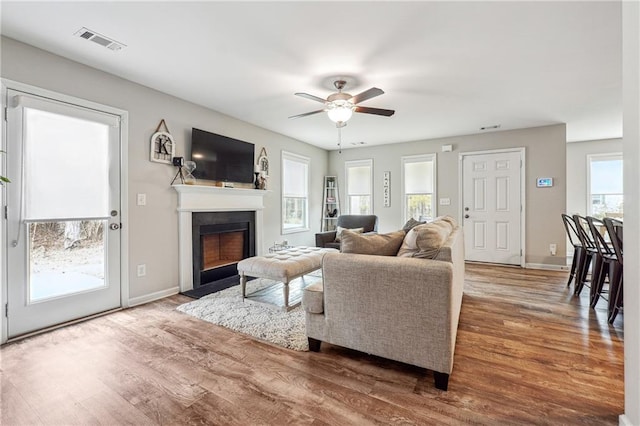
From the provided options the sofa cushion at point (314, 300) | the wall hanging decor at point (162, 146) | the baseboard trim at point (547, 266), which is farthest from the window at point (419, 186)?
the wall hanging decor at point (162, 146)

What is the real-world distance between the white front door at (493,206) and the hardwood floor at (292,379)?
2663 millimetres

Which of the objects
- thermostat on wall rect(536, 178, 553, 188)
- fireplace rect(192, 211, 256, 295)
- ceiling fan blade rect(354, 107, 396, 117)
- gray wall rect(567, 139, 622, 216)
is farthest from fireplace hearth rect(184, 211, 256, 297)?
gray wall rect(567, 139, 622, 216)

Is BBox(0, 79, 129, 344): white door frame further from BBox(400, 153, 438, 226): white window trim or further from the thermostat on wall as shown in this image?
the thermostat on wall

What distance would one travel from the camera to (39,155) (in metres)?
2.51

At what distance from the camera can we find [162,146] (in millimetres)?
→ 3428

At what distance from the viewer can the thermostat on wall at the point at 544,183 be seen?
4.88 m

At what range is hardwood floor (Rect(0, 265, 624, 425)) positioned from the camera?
4.97 ft

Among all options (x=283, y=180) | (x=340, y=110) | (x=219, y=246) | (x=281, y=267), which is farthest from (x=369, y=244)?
(x=283, y=180)

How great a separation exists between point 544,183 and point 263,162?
4.90 metres

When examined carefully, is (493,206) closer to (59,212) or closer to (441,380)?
(441,380)

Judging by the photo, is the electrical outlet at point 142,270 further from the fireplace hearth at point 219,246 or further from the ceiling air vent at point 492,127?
the ceiling air vent at point 492,127

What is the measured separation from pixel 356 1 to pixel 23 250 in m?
3.31

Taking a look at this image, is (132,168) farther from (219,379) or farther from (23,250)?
(219,379)

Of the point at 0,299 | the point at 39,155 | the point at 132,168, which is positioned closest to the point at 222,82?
the point at 132,168
